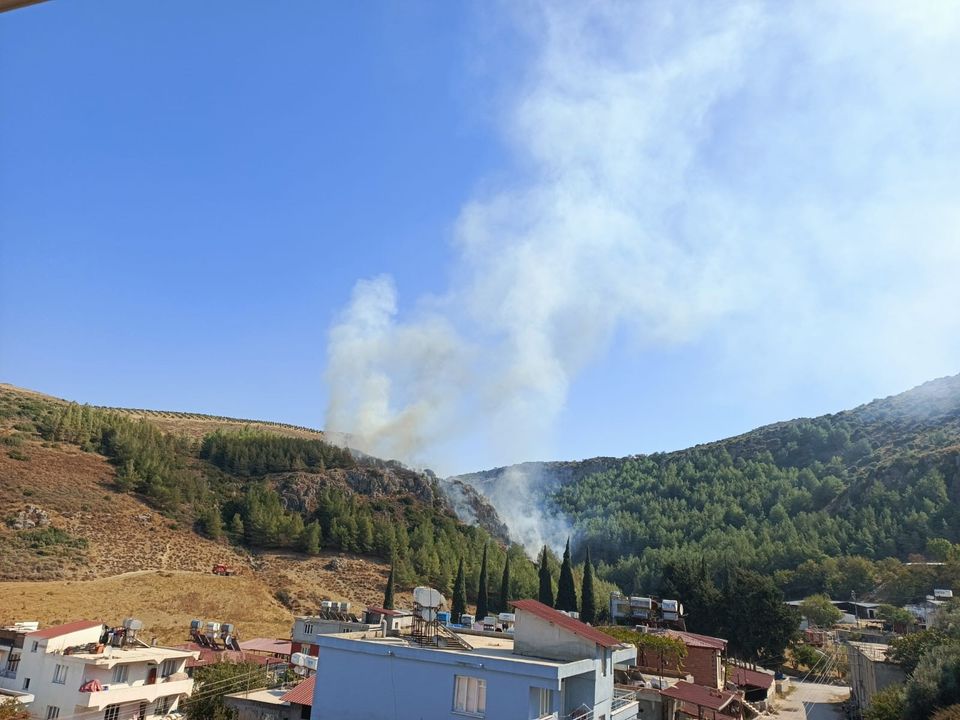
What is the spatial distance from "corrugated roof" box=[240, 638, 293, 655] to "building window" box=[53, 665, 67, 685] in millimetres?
15325

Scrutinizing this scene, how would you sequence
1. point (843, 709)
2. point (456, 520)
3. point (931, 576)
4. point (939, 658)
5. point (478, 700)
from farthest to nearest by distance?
point (456, 520) < point (931, 576) < point (843, 709) < point (939, 658) < point (478, 700)

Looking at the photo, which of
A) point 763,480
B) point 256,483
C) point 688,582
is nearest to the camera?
point 688,582

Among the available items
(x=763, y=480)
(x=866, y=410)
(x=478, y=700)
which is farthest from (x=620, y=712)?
(x=866, y=410)

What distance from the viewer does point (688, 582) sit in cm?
6397

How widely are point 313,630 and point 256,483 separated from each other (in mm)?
55456

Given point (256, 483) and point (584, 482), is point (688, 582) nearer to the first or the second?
point (256, 483)

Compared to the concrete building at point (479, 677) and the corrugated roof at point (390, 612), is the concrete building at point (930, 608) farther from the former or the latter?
the concrete building at point (479, 677)

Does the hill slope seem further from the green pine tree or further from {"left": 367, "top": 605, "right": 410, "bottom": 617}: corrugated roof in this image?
{"left": 367, "top": 605, "right": 410, "bottom": 617}: corrugated roof

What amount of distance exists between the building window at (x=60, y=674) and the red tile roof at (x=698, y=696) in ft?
90.9

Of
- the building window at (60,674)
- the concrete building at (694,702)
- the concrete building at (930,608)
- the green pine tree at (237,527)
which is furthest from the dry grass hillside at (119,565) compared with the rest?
the concrete building at (930,608)

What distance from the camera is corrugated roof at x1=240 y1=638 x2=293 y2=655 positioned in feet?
138

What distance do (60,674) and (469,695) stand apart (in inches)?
834

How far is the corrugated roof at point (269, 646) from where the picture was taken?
1661 inches

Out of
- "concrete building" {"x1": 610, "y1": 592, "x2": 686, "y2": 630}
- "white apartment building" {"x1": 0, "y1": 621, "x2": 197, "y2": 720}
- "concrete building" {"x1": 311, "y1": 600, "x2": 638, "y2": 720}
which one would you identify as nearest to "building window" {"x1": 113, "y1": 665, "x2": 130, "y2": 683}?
"white apartment building" {"x1": 0, "y1": 621, "x2": 197, "y2": 720}
